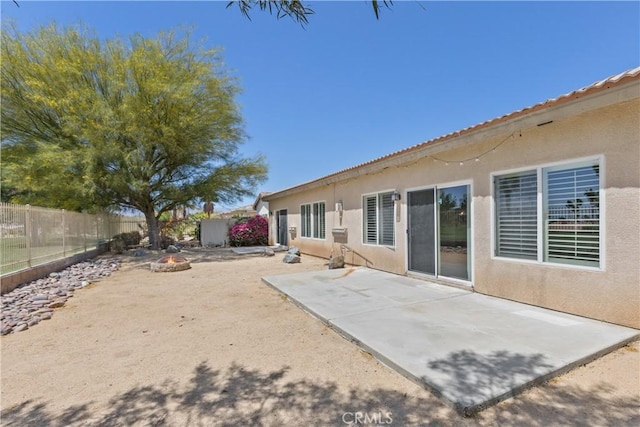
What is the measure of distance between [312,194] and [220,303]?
8.18m

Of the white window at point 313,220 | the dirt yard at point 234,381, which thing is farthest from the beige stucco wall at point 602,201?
the white window at point 313,220

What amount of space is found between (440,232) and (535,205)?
2.16m

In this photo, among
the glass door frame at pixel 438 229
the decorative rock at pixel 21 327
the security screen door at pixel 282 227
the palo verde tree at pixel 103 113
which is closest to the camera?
the decorative rock at pixel 21 327

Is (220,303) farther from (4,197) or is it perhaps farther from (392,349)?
(4,197)

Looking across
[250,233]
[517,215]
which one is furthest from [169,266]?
[517,215]

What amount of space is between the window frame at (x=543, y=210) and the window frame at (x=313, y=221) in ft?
24.3

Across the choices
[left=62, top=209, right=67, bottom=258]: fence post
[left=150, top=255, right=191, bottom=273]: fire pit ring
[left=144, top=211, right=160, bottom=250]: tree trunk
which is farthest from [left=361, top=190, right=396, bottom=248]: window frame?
[left=144, top=211, right=160, bottom=250]: tree trunk

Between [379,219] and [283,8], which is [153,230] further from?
[283,8]

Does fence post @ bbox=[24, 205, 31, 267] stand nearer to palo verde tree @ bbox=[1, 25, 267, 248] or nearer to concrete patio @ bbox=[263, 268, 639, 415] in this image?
palo verde tree @ bbox=[1, 25, 267, 248]

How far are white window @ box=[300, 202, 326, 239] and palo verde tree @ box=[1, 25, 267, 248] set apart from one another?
5.72 meters

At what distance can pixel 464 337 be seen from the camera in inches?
156

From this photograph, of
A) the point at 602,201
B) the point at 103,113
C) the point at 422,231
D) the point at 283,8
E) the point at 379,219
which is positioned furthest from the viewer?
the point at 103,113

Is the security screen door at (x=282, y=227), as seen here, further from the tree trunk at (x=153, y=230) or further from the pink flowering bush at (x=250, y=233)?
the tree trunk at (x=153, y=230)

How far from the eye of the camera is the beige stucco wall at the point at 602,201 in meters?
4.09
